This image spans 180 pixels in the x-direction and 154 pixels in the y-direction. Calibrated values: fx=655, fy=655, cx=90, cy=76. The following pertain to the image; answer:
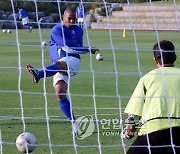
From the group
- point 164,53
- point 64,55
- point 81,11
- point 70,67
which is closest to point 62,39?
point 64,55

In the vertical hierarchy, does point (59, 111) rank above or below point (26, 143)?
below

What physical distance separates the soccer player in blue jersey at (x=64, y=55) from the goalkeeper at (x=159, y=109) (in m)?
3.21

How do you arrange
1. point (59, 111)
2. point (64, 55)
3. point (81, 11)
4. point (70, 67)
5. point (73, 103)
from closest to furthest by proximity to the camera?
point (70, 67)
point (64, 55)
point (81, 11)
point (59, 111)
point (73, 103)

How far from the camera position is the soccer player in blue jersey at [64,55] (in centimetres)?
883

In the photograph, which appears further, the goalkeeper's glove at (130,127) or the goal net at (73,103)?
the goal net at (73,103)

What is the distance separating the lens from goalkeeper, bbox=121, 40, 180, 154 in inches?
214

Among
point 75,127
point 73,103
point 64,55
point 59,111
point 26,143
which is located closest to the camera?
point 26,143

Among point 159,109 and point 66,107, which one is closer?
point 159,109

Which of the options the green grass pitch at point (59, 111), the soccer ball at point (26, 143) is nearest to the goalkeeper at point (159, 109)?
the green grass pitch at point (59, 111)

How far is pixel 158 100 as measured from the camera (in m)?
5.50

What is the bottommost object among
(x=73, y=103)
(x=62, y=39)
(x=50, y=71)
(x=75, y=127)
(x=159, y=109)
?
(x=73, y=103)

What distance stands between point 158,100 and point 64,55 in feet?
12.2

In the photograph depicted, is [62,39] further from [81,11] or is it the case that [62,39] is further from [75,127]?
[75,127]

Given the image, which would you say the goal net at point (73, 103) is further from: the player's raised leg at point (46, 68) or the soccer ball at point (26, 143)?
the player's raised leg at point (46, 68)
